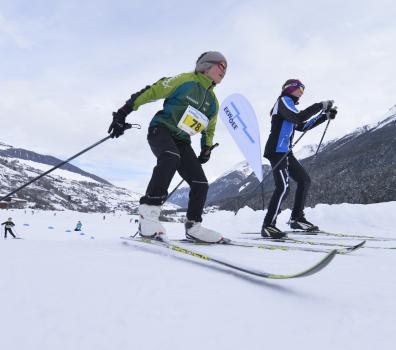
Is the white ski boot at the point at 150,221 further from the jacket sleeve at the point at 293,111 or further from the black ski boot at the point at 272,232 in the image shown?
the jacket sleeve at the point at 293,111

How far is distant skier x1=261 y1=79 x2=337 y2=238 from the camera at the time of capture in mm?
5426

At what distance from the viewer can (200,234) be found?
13.5 feet

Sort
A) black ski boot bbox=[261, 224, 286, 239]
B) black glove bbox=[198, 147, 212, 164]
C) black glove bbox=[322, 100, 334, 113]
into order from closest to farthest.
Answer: black glove bbox=[198, 147, 212, 164] → black ski boot bbox=[261, 224, 286, 239] → black glove bbox=[322, 100, 334, 113]

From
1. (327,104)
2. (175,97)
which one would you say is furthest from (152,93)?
(327,104)

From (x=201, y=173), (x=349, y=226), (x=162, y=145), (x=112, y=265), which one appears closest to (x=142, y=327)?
(x=112, y=265)

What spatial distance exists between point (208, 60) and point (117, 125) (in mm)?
1304

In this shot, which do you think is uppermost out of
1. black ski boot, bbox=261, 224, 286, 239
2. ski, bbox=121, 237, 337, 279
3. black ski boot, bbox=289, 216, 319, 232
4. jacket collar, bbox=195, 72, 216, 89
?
jacket collar, bbox=195, 72, 216, 89

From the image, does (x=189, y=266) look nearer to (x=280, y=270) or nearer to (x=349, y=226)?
(x=280, y=270)

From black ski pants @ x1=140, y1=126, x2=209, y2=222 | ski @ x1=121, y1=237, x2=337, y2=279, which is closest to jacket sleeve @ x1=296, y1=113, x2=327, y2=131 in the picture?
black ski pants @ x1=140, y1=126, x2=209, y2=222

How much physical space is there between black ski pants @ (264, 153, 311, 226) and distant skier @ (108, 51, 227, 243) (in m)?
1.56

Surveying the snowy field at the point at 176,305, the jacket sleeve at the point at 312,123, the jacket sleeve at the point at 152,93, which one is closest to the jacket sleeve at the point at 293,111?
the jacket sleeve at the point at 312,123

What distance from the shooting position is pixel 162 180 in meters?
3.64

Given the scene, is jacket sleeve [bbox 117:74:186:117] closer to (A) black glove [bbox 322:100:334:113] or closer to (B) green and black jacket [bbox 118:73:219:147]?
(B) green and black jacket [bbox 118:73:219:147]

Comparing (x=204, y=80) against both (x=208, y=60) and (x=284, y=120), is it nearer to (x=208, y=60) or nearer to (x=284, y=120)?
(x=208, y=60)
